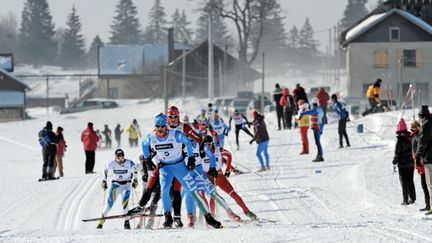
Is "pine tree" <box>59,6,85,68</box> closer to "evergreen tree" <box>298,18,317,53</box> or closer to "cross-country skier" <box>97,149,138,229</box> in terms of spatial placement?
"evergreen tree" <box>298,18,317,53</box>

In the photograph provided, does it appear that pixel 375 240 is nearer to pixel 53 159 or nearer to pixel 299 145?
pixel 53 159

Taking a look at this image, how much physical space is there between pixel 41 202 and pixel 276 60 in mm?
135714

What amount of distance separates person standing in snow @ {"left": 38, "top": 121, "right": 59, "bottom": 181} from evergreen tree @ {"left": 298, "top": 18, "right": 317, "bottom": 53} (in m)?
135

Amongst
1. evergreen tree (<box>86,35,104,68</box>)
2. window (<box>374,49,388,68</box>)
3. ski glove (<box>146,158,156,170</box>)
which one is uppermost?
evergreen tree (<box>86,35,104,68</box>)

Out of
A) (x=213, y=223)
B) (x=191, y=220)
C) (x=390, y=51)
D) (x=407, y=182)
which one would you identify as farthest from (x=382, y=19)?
(x=213, y=223)

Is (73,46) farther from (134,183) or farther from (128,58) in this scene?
(134,183)

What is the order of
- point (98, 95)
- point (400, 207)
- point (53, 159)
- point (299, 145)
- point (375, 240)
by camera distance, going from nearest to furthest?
point (375, 240), point (400, 207), point (53, 159), point (299, 145), point (98, 95)

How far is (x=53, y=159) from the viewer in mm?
25391

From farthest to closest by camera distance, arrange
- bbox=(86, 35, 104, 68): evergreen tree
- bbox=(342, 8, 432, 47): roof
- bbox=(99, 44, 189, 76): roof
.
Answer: bbox=(86, 35, 104, 68): evergreen tree → bbox=(99, 44, 189, 76): roof → bbox=(342, 8, 432, 47): roof

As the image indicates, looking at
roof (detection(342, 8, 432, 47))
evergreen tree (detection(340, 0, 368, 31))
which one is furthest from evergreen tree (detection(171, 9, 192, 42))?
roof (detection(342, 8, 432, 47))

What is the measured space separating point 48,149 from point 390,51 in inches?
1672

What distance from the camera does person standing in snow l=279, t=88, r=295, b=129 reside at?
3353 centimetres

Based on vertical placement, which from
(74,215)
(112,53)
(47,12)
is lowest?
(74,215)

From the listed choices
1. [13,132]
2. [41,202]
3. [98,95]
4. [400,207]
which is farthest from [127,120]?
[400,207]
